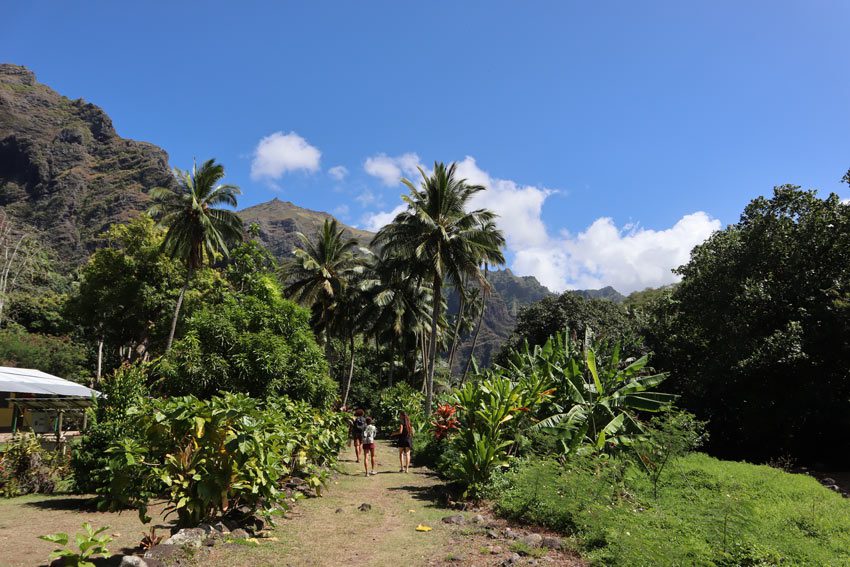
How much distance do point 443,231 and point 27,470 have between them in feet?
49.1

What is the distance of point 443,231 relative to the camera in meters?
21.0

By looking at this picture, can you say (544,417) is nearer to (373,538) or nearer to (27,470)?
(373,538)

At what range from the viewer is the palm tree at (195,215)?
24281 millimetres

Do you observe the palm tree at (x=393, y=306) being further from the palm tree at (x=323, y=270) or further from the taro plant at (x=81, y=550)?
the taro plant at (x=81, y=550)

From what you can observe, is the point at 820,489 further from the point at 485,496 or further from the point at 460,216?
the point at 460,216

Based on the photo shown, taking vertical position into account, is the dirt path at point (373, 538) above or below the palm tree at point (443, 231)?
below

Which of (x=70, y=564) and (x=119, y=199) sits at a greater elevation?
(x=119, y=199)

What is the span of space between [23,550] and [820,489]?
1395 centimetres

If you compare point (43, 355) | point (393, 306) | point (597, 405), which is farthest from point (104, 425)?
point (43, 355)

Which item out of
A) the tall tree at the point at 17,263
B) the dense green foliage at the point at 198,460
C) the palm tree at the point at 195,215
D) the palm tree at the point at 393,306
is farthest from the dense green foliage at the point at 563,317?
the tall tree at the point at 17,263

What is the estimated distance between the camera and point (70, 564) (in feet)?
13.5

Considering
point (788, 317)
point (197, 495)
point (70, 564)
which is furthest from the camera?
point (788, 317)

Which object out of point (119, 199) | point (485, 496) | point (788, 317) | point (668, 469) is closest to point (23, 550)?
point (485, 496)

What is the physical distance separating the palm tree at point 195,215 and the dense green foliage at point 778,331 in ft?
72.3
